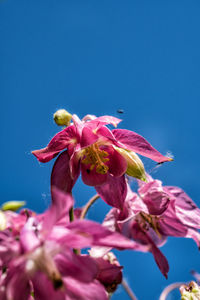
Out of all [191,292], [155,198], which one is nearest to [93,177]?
[155,198]

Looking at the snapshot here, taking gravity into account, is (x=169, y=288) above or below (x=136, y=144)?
below

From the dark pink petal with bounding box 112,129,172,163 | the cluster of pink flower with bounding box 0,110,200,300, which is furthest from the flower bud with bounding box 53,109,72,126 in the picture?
the dark pink petal with bounding box 112,129,172,163

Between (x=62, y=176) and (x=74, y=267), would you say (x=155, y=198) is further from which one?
(x=74, y=267)

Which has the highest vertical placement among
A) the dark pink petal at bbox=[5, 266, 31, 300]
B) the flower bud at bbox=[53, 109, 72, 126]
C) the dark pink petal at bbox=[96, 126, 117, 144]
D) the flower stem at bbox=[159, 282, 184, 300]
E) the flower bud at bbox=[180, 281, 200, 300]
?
the flower bud at bbox=[53, 109, 72, 126]

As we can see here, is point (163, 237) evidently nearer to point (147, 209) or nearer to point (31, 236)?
point (147, 209)

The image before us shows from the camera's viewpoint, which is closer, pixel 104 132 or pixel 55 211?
pixel 55 211

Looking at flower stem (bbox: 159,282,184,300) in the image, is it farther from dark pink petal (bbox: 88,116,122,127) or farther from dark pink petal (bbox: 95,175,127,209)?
dark pink petal (bbox: 88,116,122,127)
